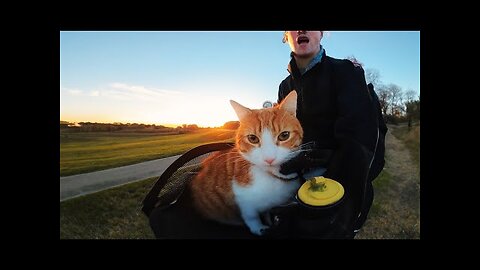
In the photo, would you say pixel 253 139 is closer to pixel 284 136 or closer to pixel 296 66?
pixel 284 136

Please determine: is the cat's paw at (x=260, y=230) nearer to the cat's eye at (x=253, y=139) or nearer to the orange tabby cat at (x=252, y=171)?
the orange tabby cat at (x=252, y=171)

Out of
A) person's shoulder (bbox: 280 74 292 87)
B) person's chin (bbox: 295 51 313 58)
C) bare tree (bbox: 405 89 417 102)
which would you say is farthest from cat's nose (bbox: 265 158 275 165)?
bare tree (bbox: 405 89 417 102)

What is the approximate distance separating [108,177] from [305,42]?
3.92 ft

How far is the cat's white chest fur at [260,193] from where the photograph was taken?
2154mm

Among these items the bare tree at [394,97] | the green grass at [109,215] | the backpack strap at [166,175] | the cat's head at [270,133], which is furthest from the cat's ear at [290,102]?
the green grass at [109,215]

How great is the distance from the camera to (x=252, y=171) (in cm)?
216

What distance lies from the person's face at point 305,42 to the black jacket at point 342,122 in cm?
7

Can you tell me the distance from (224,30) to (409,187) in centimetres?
125

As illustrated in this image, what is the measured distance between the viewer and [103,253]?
7.66 feet

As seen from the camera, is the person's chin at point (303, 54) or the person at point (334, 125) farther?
the person's chin at point (303, 54)

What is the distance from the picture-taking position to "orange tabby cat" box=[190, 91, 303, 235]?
213 centimetres

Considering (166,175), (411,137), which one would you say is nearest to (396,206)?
(411,137)

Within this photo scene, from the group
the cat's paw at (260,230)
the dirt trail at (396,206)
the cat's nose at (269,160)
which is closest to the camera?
the cat's nose at (269,160)
